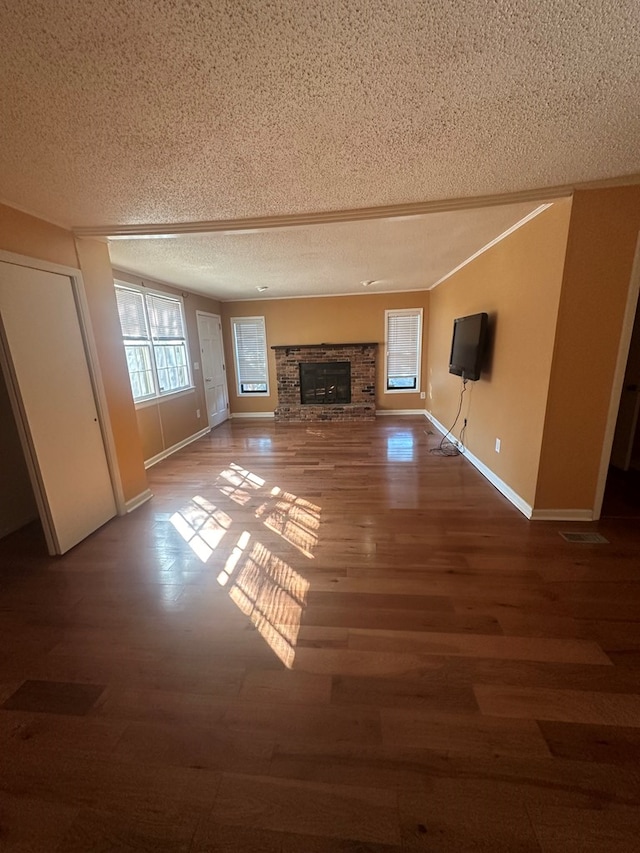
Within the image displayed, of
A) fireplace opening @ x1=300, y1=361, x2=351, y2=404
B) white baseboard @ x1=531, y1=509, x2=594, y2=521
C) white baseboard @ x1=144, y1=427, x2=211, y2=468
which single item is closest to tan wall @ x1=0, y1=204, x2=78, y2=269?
white baseboard @ x1=144, y1=427, x2=211, y2=468

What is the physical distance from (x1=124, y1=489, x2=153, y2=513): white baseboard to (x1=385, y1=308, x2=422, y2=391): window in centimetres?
479

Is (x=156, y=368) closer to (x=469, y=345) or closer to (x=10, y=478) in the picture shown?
(x=10, y=478)

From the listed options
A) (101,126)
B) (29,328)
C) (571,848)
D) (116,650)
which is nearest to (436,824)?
(571,848)

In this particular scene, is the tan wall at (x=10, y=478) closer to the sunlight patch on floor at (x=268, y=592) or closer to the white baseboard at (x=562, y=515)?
the sunlight patch on floor at (x=268, y=592)

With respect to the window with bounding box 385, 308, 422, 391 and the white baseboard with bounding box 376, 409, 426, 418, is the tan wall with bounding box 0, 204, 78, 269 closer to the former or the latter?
the window with bounding box 385, 308, 422, 391

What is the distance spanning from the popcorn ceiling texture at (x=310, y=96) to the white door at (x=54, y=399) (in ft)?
2.00

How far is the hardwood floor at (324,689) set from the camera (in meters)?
1.04

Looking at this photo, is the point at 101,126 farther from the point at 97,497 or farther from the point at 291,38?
the point at 97,497

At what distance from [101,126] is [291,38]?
3.15 ft

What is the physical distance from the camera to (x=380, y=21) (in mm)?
1024

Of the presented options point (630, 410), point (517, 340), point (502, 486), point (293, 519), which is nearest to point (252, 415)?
point (293, 519)

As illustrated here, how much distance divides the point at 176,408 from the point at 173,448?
2.04 feet

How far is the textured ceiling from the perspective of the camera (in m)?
2.75

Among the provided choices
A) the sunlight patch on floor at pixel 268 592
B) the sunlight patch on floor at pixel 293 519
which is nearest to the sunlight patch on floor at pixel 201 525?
the sunlight patch on floor at pixel 268 592
